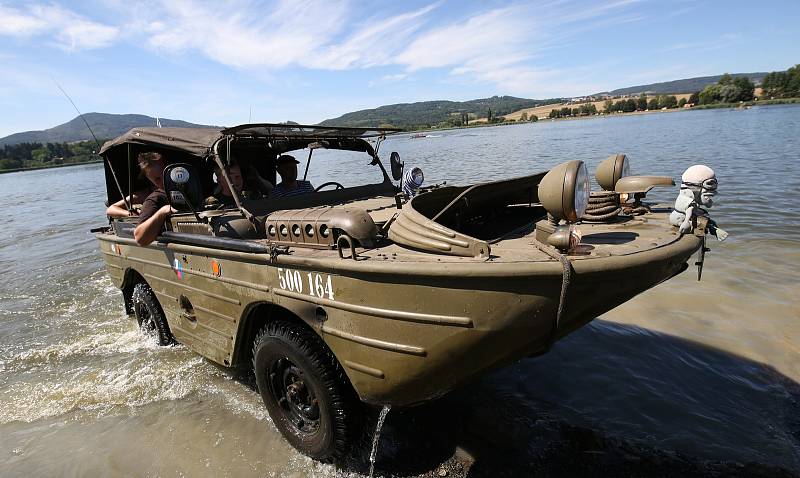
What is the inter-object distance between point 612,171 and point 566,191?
1.52 meters

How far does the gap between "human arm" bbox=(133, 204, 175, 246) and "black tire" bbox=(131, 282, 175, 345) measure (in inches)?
45.8

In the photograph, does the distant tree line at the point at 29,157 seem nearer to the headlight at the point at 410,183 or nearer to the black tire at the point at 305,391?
the headlight at the point at 410,183

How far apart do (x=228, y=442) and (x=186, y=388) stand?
3.86 ft

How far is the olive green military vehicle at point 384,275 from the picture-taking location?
2.22 m

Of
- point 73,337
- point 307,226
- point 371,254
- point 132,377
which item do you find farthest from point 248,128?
point 73,337

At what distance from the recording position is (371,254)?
2.59 meters

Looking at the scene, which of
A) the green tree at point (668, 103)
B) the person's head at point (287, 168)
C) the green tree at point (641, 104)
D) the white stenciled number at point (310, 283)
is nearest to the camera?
the white stenciled number at point (310, 283)

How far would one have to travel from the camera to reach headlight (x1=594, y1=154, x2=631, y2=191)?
3574 millimetres

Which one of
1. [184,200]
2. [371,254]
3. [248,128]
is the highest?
[248,128]

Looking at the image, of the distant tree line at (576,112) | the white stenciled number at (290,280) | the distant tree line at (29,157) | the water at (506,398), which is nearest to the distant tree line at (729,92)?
the distant tree line at (576,112)

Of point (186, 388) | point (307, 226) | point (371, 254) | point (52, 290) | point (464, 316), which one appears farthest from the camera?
point (52, 290)

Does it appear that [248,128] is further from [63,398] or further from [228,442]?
[63,398]

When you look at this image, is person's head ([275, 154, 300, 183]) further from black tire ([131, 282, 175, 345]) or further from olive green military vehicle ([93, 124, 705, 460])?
black tire ([131, 282, 175, 345])

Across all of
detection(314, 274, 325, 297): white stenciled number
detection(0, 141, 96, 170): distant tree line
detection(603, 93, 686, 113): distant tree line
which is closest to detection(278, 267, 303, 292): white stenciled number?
detection(314, 274, 325, 297): white stenciled number
